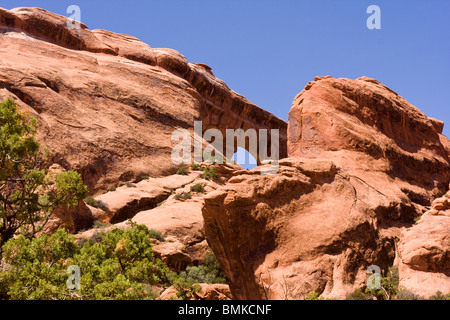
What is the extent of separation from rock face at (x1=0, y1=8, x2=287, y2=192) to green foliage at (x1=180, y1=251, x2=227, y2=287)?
9.31 metres

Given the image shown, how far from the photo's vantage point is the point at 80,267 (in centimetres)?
1396

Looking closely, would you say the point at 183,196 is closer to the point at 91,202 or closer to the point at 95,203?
the point at 95,203

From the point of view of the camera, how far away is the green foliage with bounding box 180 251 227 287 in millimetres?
20923

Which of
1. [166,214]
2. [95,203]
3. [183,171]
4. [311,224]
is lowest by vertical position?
[311,224]

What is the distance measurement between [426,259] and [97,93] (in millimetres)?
25428

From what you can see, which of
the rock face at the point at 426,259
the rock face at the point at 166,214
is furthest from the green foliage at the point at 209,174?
the rock face at the point at 426,259

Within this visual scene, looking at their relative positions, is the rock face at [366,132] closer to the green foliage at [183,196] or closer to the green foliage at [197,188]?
the green foliage at [183,196]

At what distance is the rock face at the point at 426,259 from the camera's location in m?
13.6

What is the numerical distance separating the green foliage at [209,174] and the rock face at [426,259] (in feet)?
60.6

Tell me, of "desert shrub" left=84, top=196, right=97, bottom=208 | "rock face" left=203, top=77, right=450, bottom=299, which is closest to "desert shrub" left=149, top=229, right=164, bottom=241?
"desert shrub" left=84, top=196, right=97, bottom=208

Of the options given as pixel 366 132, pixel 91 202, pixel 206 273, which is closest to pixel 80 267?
pixel 206 273

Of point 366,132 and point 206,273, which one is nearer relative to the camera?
point 366,132

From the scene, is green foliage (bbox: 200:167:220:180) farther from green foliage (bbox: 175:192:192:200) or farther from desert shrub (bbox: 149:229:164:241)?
desert shrub (bbox: 149:229:164:241)
